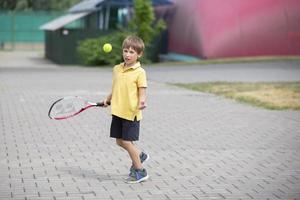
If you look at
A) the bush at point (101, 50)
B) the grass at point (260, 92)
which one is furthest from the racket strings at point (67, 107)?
the bush at point (101, 50)

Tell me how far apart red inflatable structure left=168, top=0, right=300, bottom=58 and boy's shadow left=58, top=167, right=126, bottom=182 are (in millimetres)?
23901

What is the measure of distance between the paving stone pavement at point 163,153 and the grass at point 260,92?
585 mm

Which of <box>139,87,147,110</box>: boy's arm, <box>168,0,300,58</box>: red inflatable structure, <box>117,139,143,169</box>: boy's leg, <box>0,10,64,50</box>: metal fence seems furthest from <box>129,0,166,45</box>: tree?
<box>139,87,147,110</box>: boy's arm

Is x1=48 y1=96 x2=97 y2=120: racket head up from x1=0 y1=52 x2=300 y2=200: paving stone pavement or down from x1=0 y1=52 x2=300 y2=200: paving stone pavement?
up

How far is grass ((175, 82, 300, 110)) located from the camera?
15344 millimetres

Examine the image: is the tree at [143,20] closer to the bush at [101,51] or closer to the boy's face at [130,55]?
the bush at [101,51]

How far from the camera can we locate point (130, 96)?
23.7 feet

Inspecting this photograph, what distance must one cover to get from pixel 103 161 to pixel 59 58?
2806 centimetres

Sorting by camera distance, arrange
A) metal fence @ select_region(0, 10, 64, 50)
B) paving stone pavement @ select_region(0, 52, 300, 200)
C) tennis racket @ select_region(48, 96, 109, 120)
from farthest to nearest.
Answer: metal fence @ select_region(0, 10, 64, 50) < tennis racket @ select_region(48, 96, 109, 120) < paving stone pavement @ select_region(0, 52, 300, 200)

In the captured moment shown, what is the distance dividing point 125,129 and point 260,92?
35.1ft

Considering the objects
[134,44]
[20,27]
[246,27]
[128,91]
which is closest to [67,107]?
[128,91]

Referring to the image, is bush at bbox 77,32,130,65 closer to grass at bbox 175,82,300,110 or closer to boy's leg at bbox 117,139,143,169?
grass at bbox 175,82,300,110

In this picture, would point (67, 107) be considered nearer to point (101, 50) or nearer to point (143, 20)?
point (101, 50)

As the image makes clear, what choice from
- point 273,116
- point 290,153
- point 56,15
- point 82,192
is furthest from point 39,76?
point 56,15
